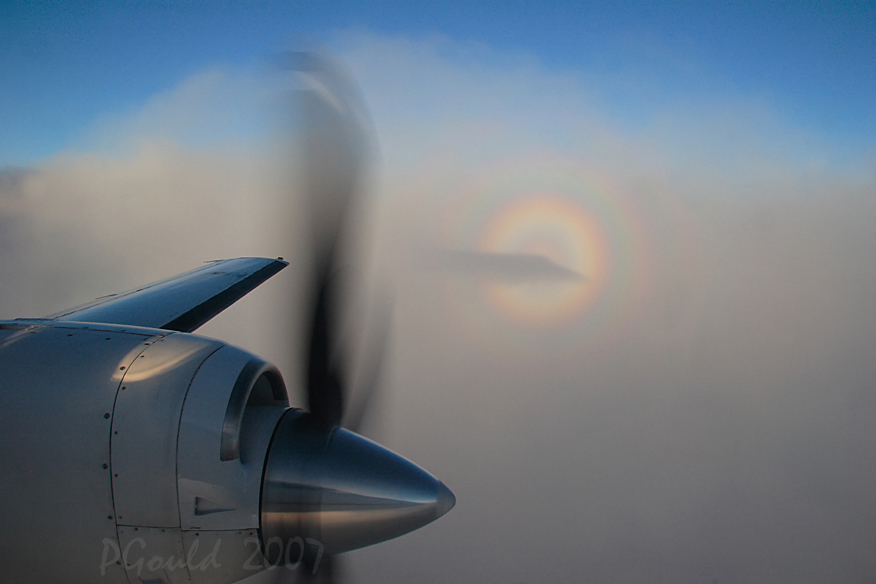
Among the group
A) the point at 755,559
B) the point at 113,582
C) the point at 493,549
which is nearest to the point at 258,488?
the point at 113,582

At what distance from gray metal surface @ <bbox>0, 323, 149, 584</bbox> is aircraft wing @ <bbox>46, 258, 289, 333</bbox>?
2227 millimetres

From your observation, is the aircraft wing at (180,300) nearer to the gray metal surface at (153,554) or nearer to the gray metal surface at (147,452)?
the gray metal surface at (147,452)

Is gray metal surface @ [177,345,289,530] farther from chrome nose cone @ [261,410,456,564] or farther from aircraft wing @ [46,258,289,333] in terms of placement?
aircraft wing @ [46,258,289,333]

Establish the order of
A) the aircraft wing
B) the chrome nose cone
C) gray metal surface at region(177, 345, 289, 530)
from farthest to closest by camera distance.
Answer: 1. the aircraft wing
2. the chrome nose cone
3. gray metal surface at region(177, 345, 289, 530)

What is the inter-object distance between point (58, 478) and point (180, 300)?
11.7 feet

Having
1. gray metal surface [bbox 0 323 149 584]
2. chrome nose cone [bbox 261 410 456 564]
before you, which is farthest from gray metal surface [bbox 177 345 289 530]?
gray metal surface [bbox 0 323 149 584]

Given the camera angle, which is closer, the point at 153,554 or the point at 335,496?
the point at 153,554

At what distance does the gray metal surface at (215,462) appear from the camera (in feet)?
10.4

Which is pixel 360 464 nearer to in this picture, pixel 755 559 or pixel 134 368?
pixel 134 368

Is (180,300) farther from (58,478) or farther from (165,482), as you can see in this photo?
(165,482)

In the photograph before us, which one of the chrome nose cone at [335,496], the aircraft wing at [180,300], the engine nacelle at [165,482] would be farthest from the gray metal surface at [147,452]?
the aircraft wing at [180,300]

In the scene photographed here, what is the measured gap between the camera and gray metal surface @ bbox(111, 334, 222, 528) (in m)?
3.17

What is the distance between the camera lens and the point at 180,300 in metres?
6.47

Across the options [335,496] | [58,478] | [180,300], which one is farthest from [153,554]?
[180,300]
